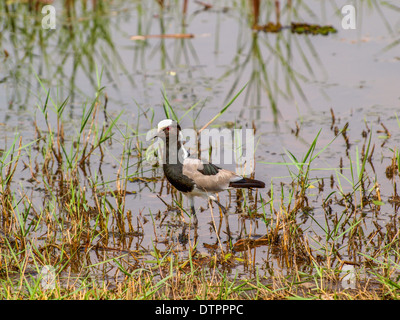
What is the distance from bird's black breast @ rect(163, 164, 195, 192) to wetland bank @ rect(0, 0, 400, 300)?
26 cm

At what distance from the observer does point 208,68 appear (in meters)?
10.4

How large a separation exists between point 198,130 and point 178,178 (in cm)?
233

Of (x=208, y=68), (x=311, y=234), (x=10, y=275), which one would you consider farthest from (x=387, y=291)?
(x=208, y=68)

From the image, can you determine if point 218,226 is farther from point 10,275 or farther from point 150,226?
point 10,275

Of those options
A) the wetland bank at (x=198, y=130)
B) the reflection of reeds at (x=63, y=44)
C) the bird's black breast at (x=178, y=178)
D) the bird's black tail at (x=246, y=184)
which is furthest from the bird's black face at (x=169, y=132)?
the reflection of reeds at (x=63, y=44)

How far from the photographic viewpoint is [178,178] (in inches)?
244

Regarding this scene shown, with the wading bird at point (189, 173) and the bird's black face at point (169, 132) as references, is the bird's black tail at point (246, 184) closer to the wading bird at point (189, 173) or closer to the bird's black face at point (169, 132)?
the wading bird at point (189, 173)

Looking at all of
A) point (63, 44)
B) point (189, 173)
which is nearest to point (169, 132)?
point (189, 173)

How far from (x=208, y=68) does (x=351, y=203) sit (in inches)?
174

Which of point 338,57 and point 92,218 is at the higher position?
point 338,57

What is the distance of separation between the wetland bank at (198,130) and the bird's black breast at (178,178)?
0.85ft

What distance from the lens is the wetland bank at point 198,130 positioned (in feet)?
17.5
